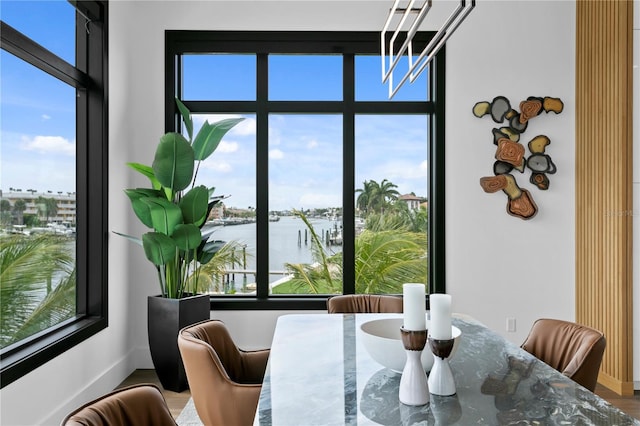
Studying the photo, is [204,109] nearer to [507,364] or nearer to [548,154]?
[548,154]

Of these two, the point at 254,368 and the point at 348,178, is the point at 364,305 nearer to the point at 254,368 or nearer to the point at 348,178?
the point at 254,368

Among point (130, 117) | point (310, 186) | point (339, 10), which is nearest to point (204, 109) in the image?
point (130, 117)

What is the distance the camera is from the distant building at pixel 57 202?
8.02 feet

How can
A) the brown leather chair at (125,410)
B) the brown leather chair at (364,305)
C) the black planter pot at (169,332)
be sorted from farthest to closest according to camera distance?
the black planter pot at (169,332)
the brown leather chair at (364,305)
the brown leather chair at (125,410)

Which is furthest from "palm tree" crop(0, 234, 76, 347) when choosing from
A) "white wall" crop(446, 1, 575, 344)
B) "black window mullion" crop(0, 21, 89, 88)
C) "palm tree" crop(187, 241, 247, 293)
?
"white wall" crop(446, 1, 575, 344)

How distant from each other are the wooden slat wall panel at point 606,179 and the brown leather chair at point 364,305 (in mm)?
1651

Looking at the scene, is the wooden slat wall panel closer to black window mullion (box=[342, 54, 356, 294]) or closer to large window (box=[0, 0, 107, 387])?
black window mullion (box=[342, 54, 356, 294])

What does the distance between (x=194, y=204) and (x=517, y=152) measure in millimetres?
2516

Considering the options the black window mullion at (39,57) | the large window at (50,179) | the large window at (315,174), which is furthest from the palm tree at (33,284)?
the large window at (315,174)

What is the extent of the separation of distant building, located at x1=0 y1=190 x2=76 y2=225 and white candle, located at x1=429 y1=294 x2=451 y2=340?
2200 mm

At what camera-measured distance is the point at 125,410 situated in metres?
1.26

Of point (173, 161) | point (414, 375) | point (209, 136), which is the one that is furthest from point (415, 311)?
point (209, 136)

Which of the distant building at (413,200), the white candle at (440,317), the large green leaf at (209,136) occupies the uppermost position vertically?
the large green leaf at (209,136)

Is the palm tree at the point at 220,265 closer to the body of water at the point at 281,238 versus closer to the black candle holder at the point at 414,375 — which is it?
the body of water at the point at 281,238
